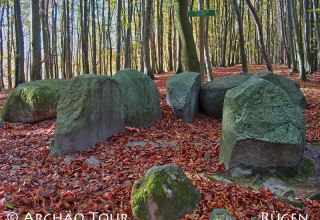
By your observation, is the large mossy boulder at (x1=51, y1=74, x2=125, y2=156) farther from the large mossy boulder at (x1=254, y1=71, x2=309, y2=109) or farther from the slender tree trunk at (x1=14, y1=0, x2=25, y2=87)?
the slender tree trunk at (x1=14, y1=0, x2=25, y2=87)

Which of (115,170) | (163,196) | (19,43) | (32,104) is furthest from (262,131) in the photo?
(19,43)

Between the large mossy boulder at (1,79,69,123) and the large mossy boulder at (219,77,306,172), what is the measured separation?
603 cm

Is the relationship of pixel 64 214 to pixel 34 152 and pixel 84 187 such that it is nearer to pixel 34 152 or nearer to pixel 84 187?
pixel 84 187

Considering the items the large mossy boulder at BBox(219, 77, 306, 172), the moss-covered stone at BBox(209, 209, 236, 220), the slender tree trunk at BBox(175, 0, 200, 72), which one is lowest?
the moss-covered stone at BBox(209, 209, 236, 220)

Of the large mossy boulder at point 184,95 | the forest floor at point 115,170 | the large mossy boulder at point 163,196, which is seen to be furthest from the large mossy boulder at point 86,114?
the large mossy boulder at point 163,196

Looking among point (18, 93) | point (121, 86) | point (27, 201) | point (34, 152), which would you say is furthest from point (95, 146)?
point (18, 93)

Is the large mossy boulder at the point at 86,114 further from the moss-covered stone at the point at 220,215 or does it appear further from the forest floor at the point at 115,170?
the moss-covered stone at the point at 220,215

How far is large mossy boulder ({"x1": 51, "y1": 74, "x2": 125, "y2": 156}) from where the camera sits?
7.10 metres

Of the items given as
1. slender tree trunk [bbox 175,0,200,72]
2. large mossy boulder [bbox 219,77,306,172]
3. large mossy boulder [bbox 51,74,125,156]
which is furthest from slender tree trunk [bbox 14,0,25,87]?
large mossy boulder [bbox 219,77,306,172]

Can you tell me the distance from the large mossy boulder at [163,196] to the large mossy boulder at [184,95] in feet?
16.4

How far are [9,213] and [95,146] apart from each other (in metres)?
3.16

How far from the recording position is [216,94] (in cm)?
994

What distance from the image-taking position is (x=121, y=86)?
898 centimetres

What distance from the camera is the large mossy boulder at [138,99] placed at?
8.77 m
